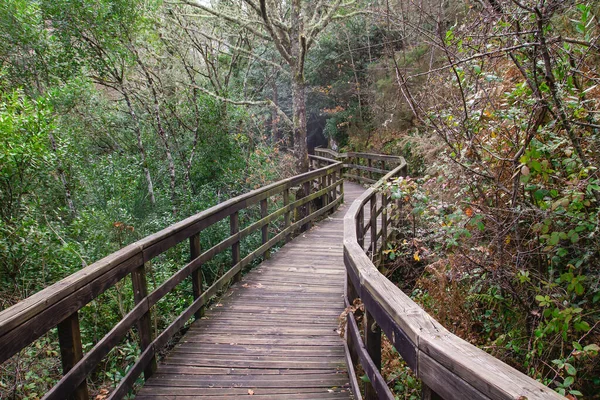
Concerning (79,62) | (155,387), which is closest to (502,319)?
(155,387)

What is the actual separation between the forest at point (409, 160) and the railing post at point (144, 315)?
43 centimetres

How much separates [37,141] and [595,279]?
7183 mm

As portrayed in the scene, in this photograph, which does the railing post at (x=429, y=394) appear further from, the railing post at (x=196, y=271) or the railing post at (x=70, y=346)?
the railing post at (x=196, y=271)

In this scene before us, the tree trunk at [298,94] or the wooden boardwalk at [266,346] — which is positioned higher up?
the tree trunk at [298,94]

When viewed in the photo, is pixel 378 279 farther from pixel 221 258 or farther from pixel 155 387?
pixel 221 258

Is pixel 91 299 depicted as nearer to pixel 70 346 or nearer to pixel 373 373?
pixel 70 346

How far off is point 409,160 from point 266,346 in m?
12.5

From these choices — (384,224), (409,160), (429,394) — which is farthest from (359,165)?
(429,394)

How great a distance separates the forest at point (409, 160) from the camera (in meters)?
3.00

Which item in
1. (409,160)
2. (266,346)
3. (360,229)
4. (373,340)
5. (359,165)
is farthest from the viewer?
(359,165)

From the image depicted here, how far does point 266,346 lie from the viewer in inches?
154

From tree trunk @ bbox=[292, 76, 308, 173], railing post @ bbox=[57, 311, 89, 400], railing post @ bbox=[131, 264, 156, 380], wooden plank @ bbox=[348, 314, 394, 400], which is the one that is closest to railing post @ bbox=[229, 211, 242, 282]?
railing post @ bbox=[131, 264, 156, 380]

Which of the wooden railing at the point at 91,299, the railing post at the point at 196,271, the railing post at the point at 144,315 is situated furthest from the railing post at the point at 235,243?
the railing post at the point at 144,315

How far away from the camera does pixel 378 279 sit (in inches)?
94.0
